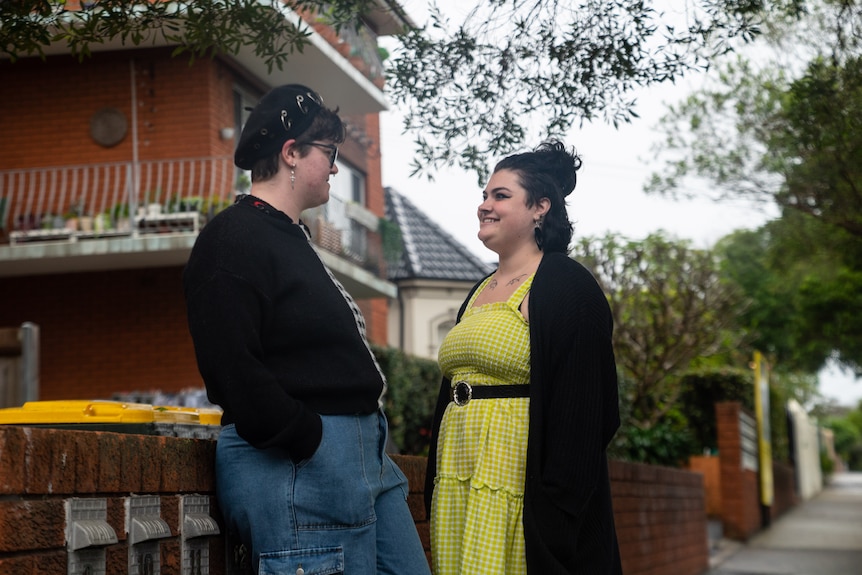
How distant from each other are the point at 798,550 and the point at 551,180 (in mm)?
13647

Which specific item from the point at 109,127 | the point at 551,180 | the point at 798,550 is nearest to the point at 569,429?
the point at 551,180

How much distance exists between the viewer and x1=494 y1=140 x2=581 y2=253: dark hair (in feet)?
14.0

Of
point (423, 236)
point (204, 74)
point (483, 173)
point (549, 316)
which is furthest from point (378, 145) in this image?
point (549, 316)

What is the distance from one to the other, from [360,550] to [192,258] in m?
0.86

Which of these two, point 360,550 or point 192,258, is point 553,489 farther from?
point 192,258

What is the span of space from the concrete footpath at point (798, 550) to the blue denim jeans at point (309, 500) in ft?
35.9

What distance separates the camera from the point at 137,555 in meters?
3.08

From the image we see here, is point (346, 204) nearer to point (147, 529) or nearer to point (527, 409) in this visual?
point (527, 409)

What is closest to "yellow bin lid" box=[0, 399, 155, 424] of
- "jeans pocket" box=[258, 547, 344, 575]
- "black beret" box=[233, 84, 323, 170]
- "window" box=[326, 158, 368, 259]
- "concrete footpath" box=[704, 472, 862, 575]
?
"jeans pocket" box=[258, 547, 344, 575]

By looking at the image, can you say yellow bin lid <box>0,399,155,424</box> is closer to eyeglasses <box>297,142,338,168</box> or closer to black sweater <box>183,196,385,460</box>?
black sweater <box>183,196,385,460</box>

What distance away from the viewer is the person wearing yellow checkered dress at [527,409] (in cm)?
376

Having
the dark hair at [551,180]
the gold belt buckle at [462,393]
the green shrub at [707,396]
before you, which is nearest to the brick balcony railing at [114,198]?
the green shrub at [707,396]

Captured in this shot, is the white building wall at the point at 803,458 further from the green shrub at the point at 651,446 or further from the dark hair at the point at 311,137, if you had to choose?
the dark hair at the point at 311,137

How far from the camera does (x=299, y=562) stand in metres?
3.02
